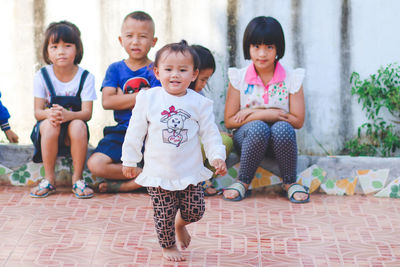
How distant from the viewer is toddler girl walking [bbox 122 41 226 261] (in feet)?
11.7

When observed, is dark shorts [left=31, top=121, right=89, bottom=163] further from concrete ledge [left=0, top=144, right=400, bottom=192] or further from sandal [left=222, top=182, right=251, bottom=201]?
sandal [left=222, top=182, right=251, bottom=201]

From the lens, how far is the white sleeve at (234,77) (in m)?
5.02

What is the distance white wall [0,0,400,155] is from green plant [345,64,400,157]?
0.07 m

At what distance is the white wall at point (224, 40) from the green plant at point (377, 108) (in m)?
0.07

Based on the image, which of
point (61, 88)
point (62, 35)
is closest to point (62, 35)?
point (62, 35)

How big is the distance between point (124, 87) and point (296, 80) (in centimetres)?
130

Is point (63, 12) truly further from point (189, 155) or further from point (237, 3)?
point (189, 155)

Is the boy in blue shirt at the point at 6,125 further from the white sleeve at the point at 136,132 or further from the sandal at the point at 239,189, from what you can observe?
the white sleeve at the point at 136,132

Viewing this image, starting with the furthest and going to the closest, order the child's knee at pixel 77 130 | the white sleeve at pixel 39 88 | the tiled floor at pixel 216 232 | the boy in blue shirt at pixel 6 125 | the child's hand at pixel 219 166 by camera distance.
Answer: the boy in blue shirt at pixel 6 125 → the white sleeve at pixel 39 88 → the child's knee at pixel 77 130 → the tiled floor at pixel 216 232 → the child's hand at pixel 219 166

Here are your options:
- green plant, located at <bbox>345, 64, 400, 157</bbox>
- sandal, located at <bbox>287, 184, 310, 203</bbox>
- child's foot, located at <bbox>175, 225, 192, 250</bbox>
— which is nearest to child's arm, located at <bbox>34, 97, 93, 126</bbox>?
child's foot, located at <bbox>175, 225, 192, 250</bbox>

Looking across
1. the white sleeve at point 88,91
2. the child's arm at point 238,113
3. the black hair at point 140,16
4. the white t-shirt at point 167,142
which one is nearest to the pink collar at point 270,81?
the child's arm at point 238,113

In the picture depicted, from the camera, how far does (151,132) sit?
11.8 ft

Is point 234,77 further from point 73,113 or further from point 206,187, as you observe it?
point 73,113

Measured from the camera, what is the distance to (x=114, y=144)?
4926 mm
